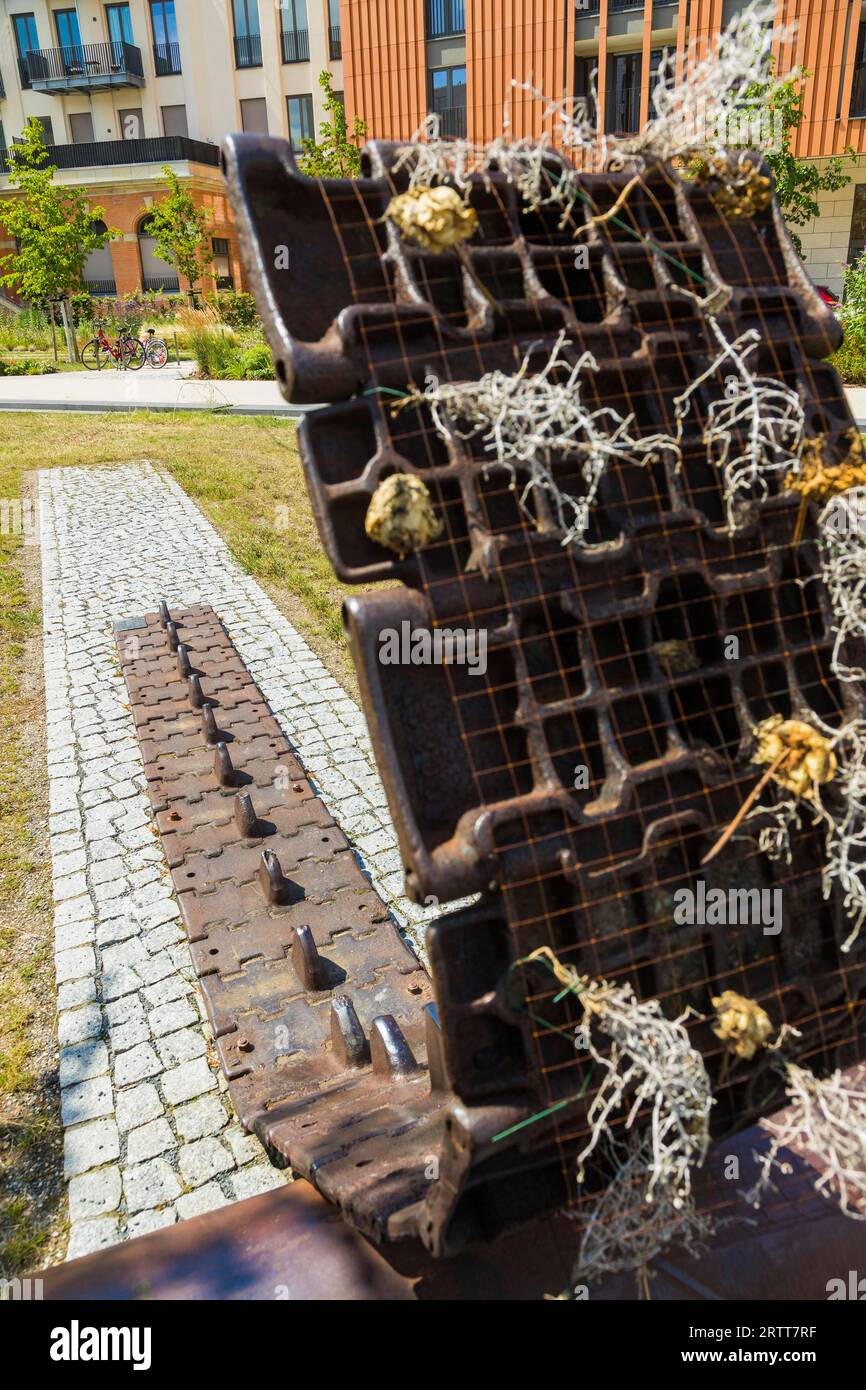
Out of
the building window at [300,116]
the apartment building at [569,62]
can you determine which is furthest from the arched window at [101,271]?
the apartment building at [569,62]

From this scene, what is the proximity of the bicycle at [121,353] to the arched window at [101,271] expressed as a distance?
15035 millimetres

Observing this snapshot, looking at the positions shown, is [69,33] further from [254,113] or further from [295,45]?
[295,45]

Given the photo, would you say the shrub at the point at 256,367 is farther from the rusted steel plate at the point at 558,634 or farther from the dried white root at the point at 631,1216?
the dried white root at the point at 631,1216

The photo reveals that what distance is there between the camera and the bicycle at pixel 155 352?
25.4 meters

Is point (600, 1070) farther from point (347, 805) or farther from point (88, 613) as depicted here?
point (88, 613)

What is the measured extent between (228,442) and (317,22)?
89.4 feet

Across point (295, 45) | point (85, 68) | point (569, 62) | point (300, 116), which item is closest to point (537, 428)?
point (569, 62)

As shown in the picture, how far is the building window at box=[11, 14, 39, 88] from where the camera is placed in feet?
129

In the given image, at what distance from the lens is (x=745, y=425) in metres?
1.96

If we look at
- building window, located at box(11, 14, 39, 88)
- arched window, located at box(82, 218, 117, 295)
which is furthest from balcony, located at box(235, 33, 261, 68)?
building window, located at box(11, 14, 39, 88)

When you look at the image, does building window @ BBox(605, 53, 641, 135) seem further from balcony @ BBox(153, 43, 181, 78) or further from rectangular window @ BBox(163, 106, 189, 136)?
balcony @ BBox(153, 43, 181, 78)

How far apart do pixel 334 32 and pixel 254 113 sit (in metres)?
4.73

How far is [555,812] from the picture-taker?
170 centimetres

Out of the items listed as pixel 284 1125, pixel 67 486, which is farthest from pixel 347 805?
pixel 67 486
